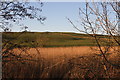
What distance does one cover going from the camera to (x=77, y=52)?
3.68m

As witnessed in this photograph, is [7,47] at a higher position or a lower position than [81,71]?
higher

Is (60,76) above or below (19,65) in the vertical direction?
below

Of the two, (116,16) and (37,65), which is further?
(37,65)

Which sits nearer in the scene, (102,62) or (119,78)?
(102,62)

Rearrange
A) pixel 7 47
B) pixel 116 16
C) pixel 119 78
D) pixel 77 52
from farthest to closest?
pixel 77 52
pixel 7 47
pixel 119 78
pixel 116 16

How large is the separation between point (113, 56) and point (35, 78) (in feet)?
4.85

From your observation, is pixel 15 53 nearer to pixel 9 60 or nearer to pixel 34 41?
pixel 9 60

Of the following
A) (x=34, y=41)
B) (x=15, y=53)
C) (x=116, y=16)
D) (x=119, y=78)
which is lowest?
(x=119, y=78)

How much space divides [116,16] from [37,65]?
5.83 ft

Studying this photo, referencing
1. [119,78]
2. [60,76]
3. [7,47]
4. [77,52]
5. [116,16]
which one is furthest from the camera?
[77,52]

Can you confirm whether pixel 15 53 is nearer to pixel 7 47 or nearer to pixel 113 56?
pixel 7 47

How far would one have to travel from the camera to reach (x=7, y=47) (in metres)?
2.89

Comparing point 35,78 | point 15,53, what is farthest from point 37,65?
point 15,53

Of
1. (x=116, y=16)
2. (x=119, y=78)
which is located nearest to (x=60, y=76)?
(x=119, y=78)
